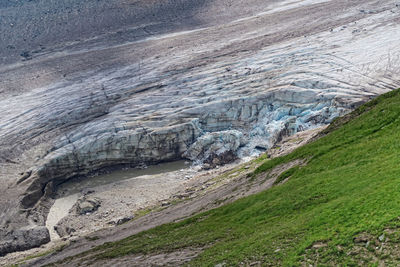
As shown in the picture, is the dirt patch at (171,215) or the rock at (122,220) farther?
the rock at (122,220)

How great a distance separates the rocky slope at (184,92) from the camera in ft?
132

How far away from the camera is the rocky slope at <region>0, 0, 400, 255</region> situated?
40219 mm

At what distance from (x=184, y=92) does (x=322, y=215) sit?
34185mm

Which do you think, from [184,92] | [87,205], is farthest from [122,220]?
[184,92]

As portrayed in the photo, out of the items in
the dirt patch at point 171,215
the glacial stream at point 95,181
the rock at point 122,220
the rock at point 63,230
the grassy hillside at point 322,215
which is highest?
the grassy hillside at point 322,215

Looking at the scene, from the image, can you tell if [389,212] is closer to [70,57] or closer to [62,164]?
[62,164]

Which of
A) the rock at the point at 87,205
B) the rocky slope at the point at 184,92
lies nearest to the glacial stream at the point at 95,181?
the rocky slope at the point at 184,92

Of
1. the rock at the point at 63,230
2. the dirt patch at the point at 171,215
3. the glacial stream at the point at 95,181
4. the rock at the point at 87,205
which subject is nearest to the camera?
the dirt patch at the point at 171,215

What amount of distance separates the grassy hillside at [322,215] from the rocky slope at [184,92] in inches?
603

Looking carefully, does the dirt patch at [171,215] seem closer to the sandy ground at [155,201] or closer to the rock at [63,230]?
the sandy ground at [155,201]

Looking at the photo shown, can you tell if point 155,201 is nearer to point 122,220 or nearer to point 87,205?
point 122,220

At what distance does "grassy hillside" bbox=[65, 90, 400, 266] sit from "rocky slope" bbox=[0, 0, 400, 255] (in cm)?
1532

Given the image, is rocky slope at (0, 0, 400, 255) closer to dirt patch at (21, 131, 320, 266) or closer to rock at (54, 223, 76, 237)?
rock at (54, 223, 76, 237)

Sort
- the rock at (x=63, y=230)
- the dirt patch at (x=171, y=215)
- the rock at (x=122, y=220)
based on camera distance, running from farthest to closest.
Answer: the rock at (x=63, y=230)
the rock at (x=122, y=220)
the dirt patch at (x=171, y=215)
